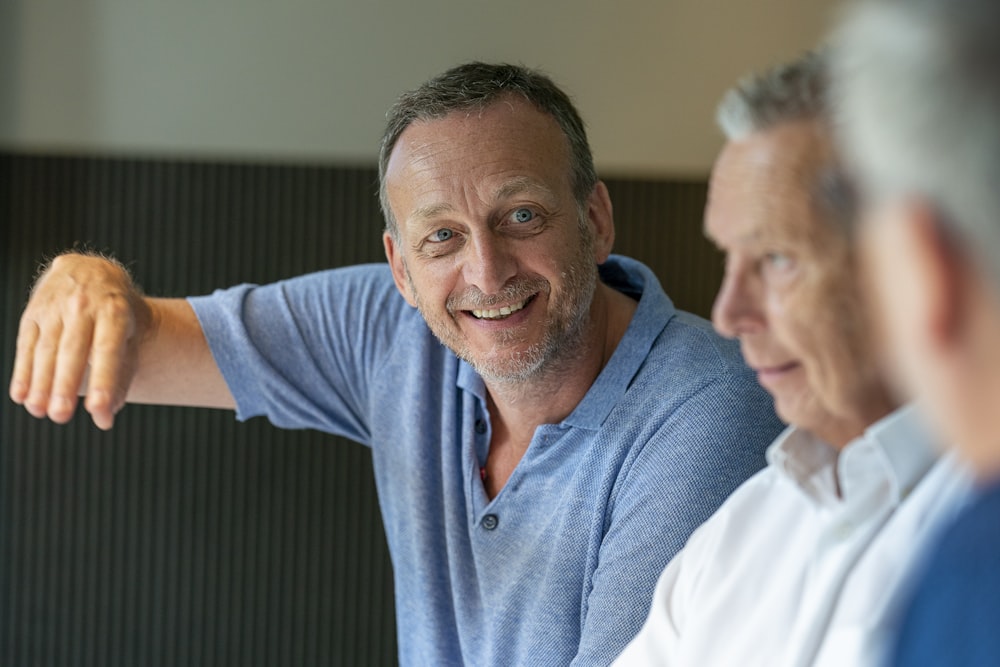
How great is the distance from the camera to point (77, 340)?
5.84ft

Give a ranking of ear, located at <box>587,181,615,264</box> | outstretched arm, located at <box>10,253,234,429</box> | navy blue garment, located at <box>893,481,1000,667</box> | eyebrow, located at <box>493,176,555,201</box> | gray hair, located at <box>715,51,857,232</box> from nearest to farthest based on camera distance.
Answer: navy blue garment, located at <box>893,481,1000,667</box> < gray hair, located at <box>715,51,857,232</box> < outstretched arm, located at <box>10,253,234,429</box> < eyebrow, located at <box>493,176,555,201</box> < ear, located at <box>587,181,615,264</box>

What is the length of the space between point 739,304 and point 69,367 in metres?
1.10

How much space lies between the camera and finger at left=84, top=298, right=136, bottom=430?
1.68 m

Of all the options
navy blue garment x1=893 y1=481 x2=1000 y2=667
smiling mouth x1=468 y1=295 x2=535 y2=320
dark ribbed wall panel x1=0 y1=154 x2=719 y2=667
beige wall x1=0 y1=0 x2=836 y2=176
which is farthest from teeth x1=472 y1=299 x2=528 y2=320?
beige wall x1=0 y1=0 x2=836 y2=176

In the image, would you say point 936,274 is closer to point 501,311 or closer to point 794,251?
point 794,251

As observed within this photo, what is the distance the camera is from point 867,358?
99 centimetres

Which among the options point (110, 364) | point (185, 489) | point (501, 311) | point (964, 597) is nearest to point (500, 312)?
point (501, 311)

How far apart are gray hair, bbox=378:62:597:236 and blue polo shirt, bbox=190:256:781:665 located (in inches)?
8.9

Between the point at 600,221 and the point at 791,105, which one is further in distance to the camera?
the point at 600,221

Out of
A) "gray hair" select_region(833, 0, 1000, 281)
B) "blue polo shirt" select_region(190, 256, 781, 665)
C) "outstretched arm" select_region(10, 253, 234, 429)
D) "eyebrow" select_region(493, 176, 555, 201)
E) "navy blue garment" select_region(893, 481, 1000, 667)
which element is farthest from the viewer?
"eyebrow" select_region(493, 176, 555, 201)

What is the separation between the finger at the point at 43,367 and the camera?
172 centimetres

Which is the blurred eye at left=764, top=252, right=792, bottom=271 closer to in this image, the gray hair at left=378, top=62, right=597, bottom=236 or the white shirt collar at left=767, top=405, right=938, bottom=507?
the white shirt collar at left=767, top=405, right=938, bottom=507

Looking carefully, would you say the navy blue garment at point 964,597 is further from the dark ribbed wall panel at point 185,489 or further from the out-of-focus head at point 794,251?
the dark ribbed wall panel at point 185,489

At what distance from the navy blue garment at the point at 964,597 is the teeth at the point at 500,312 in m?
1.19
